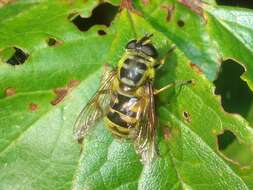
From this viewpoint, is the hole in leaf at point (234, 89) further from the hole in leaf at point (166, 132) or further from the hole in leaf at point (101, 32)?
the hole in leaf at point (101, 32)

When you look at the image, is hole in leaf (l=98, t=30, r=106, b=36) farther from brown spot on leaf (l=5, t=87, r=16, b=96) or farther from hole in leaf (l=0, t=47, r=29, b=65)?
brown spot on leaf (l=5, t=87, r=16, b=96)

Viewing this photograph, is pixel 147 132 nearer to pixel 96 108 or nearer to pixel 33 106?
pixel 96 108

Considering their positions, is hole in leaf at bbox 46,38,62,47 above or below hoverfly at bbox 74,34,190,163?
above

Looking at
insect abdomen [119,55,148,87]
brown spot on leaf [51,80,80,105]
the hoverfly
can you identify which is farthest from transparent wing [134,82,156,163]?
brown spot on leaf [51,80,80,105]

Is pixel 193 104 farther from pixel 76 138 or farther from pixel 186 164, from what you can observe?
pixel 76 138

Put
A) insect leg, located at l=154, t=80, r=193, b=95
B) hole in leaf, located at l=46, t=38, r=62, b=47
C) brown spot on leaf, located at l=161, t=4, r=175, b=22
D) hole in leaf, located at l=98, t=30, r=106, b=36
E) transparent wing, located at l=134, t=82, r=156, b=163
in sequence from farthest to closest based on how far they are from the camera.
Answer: brown spot on leaf, located at l=161, t=4, r=175, b=22, hole in leaf, located at l=98, t=30, r=106, b=36, hole in leaf, located at l=46, t=38, r=62, b=47, insect leg, located at l=154, t=80, r=193, b=95, transparent wing, located at l=134, t=82, r=156, b=163

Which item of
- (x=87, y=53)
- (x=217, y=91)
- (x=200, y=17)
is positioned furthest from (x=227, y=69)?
(x=87, y=53)
